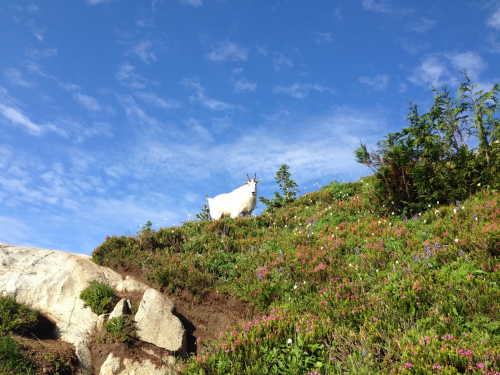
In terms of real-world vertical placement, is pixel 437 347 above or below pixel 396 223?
below

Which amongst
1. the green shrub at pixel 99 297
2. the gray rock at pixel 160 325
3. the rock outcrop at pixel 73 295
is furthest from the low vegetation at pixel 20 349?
the gray rock at pixel 160 325

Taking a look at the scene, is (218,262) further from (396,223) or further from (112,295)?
(396,223)

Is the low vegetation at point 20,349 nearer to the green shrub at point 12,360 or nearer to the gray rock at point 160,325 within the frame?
the green shrub at point 12,360

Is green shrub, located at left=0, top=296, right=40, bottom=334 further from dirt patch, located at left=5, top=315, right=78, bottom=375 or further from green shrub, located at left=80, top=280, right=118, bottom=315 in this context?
green shrub, located at left=80, top=280, right=118, bottom=315

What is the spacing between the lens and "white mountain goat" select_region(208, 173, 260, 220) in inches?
762

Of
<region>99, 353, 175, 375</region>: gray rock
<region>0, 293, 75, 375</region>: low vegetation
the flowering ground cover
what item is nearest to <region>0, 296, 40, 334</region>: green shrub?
<region>0, 293, 75, 375</region>: low vegetation

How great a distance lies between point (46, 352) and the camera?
25.9 feet

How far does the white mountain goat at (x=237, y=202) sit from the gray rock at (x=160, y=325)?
10198 mm

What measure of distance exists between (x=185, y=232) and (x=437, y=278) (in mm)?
10609

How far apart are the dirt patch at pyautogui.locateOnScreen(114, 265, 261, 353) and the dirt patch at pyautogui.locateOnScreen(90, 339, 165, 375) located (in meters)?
0.90

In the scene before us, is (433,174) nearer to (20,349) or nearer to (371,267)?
(371,267)

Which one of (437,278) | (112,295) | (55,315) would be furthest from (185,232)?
(437,278)

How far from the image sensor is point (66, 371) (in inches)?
304

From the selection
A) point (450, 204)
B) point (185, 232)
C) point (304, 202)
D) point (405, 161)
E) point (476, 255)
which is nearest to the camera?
point (476, 255)
